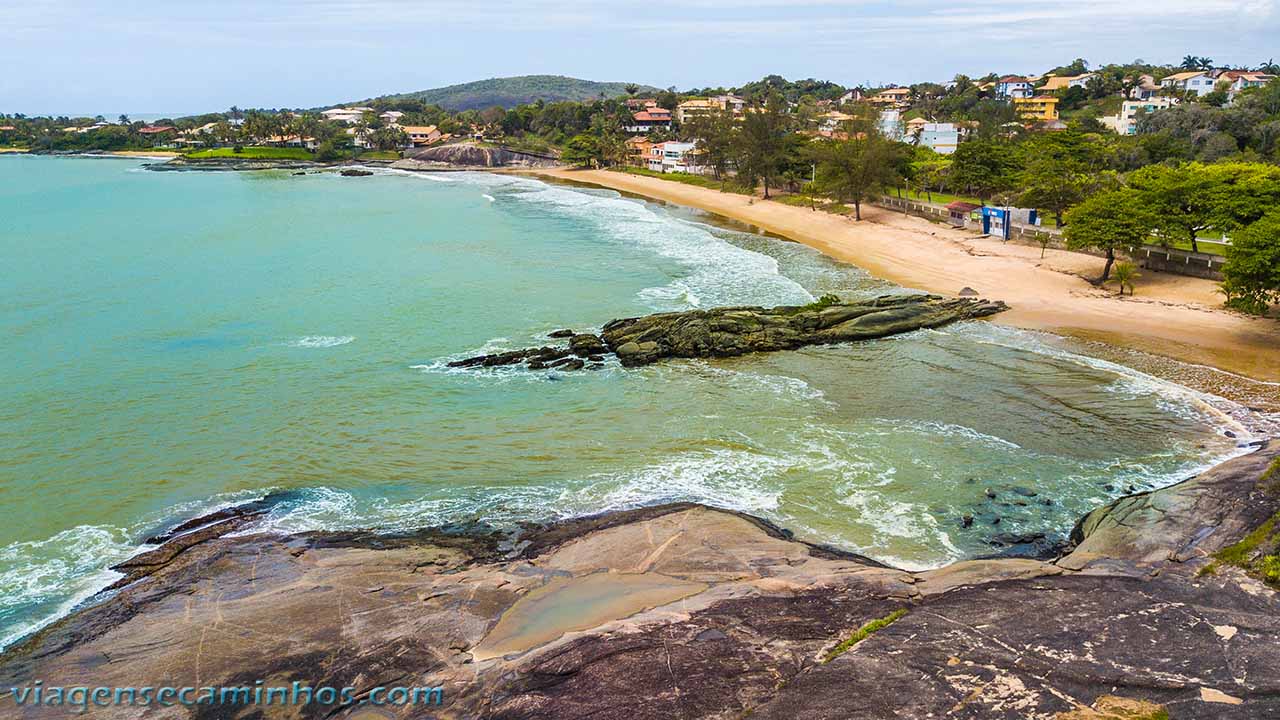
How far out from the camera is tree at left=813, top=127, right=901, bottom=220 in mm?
63188

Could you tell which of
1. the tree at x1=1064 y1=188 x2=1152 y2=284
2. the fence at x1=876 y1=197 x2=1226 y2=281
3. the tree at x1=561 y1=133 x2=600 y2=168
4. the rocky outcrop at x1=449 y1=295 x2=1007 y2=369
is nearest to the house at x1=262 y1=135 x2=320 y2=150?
the tree at x1=561 y1=133 x2=600 y2=168

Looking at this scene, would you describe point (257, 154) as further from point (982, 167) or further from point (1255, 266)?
point (1255, 266)

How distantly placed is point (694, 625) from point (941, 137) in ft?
360

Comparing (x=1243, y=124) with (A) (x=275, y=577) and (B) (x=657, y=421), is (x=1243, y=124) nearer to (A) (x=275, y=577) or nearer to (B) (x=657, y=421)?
(B) (x=657, y=421)

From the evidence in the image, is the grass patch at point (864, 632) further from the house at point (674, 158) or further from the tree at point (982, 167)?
the house at point (674, 158)

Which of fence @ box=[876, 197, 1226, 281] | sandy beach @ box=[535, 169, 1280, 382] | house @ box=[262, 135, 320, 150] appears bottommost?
sandy beach @ box=[535, 169, 1280, 382]

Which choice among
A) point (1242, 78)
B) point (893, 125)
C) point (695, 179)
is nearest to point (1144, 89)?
point (1242, 78)

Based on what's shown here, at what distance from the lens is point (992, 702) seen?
1095 centimetres

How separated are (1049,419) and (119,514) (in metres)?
26.2

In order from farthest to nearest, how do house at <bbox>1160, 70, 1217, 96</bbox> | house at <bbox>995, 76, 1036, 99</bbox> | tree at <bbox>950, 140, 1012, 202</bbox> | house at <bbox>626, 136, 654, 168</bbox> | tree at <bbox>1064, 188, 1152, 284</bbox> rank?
house at <bbox>995, 76, 1036, 99</bbox> → house at <bbox>1160, 70, 1217, 96</bbox> → house at <bbox>626, 136, 654, 168</bbox> → tree at <bbox>950, 140, 1012, 202</bbox> → tree at <bbox>1064, 188, 1152, 284</bbox>

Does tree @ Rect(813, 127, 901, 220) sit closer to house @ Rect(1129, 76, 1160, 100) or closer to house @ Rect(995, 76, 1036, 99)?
house @ Rect(1129, 76, 1160, 100)

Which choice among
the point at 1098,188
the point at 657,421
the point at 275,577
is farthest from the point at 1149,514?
the point at 1098,188

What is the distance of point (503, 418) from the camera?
26.7 metres

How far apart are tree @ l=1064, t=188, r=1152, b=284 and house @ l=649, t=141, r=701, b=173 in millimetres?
77632
